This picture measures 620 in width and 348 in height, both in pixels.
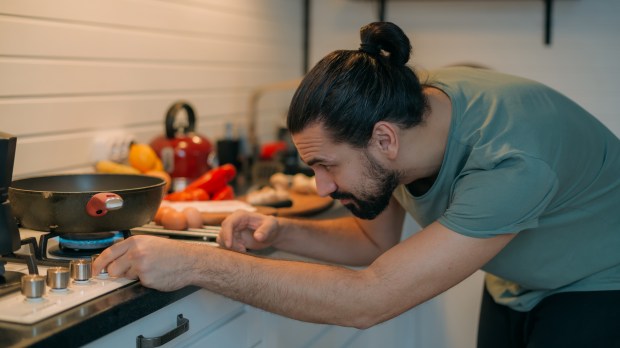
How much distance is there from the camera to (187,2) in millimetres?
2211

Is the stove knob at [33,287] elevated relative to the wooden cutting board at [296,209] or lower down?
elevated

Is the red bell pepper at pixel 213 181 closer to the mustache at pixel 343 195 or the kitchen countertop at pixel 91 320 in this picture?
the mustache at pixel 343 195

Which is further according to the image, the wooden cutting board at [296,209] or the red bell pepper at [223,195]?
the red bell pepper at [223,195]

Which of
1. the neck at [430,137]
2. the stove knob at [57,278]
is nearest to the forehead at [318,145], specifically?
the neck at [430,137]

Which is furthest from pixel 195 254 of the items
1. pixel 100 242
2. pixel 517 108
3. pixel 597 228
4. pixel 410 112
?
pixel 597 228

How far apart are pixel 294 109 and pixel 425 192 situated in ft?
1.05

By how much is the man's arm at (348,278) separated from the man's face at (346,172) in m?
0.16

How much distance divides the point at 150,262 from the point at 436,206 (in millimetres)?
587

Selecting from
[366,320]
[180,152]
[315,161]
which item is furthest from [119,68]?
[366,320]

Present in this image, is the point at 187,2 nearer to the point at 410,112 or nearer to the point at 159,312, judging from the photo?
the point at 410,112

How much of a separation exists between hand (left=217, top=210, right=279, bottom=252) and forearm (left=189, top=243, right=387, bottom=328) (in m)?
0.18

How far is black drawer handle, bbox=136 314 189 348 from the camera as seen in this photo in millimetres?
1119

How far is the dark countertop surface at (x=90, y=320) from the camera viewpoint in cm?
90

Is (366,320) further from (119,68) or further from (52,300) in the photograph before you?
(119,68)
